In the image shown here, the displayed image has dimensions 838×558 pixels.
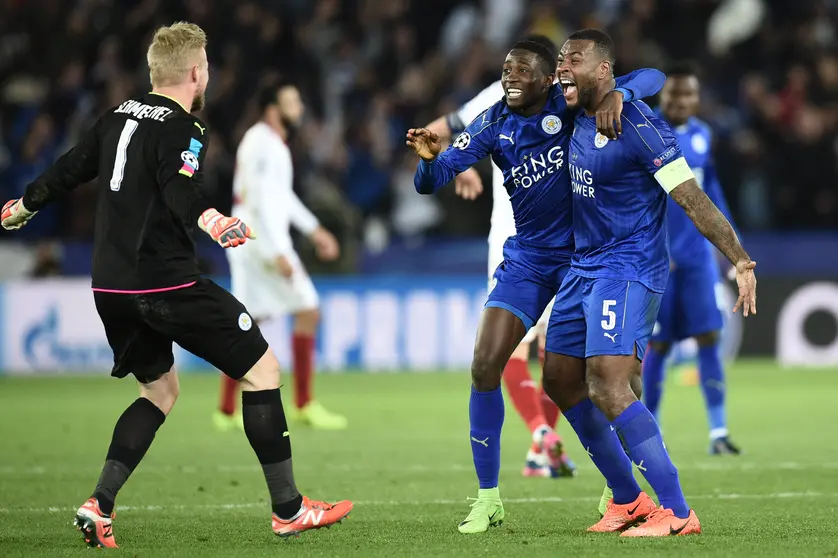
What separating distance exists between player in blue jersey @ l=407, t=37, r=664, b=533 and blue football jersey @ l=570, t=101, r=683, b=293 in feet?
0.82

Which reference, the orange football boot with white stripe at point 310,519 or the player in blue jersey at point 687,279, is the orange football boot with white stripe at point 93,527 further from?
the player in blue jersey at point 687,279

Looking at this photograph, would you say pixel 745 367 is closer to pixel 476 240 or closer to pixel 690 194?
pixel 476 240

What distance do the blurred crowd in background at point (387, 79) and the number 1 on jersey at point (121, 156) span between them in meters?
11.5

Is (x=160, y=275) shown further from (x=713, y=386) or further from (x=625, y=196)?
(x=713, y=386)

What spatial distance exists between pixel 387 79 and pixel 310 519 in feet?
47.8

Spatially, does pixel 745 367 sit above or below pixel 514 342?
below

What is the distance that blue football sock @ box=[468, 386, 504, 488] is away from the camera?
6.45 m

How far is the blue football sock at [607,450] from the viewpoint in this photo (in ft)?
20.9

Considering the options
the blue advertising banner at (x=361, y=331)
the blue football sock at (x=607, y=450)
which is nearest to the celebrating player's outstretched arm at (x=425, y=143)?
the blue football sock at (x=607, y=450)

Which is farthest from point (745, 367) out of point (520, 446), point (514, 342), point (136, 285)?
point (136, 285)

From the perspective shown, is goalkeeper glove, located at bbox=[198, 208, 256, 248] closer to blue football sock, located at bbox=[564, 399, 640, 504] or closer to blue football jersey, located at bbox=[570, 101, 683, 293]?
blue football jersey, located at bbox=[570, 101, 683, 293]

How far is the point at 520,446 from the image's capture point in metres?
10.3

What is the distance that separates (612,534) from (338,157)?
12999mm

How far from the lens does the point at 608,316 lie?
6031mm
